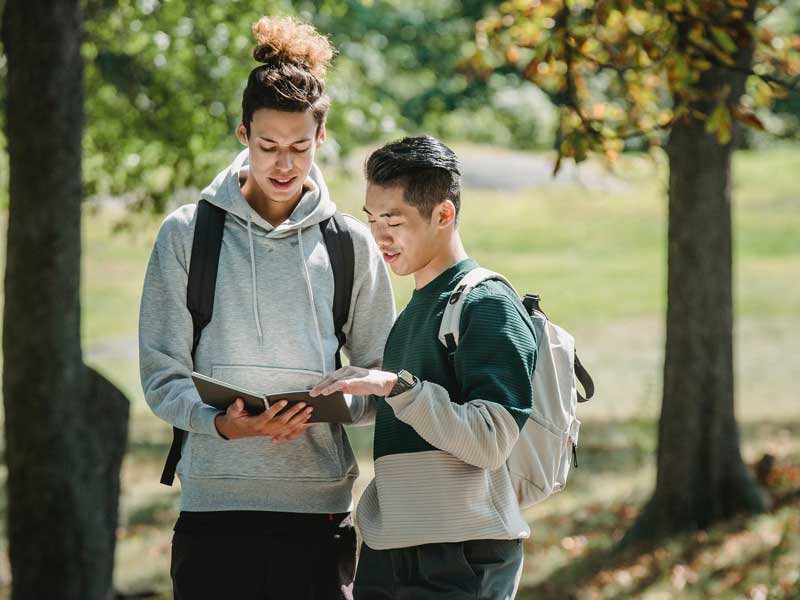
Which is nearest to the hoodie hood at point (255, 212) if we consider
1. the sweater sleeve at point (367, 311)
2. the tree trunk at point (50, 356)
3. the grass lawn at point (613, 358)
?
the sweater sleeve at point (367, 311)

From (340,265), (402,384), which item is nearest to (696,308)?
(340,265)

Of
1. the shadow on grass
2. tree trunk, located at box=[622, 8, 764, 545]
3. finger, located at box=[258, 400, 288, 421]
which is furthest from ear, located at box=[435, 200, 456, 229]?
tree trunk, located at box=[622, 8, 764, 545]

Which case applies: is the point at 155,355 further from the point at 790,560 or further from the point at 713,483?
the point at 713,483

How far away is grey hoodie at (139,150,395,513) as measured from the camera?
286 cm

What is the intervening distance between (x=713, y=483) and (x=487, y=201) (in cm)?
2392

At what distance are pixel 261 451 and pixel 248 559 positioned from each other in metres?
0.25

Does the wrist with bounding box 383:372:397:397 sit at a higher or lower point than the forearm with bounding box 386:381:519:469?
higher

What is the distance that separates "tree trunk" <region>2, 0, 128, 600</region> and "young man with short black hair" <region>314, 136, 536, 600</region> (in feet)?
11.1

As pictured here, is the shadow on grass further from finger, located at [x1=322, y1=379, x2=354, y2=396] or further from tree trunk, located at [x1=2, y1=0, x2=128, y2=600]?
finger, located at [x1=322, y1=379, x2=354, y2=396]

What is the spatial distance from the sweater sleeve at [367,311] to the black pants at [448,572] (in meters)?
0.44

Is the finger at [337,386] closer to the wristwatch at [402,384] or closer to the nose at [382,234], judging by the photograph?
the wristwatch at [402,384]

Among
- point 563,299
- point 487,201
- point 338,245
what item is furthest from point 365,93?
point 487,201

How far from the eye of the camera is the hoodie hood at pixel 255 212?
294 centimetres

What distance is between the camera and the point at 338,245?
3.00m
